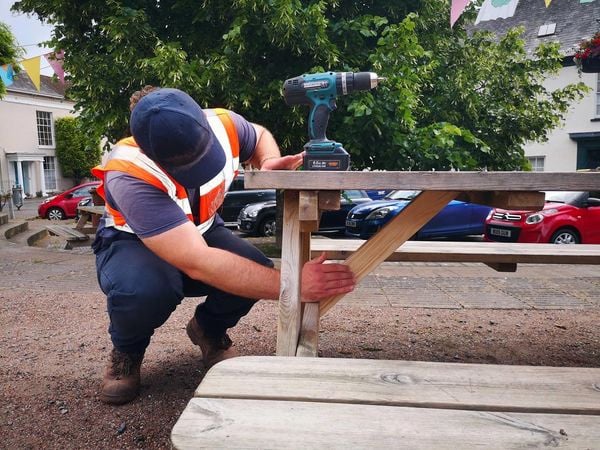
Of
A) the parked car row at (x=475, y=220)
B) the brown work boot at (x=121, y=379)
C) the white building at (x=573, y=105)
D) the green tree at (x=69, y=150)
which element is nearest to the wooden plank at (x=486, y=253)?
the brown work boot at (x=121, y=379)

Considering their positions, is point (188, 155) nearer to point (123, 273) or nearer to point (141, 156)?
point (141, 156)

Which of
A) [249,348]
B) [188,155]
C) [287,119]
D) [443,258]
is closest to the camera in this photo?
[188,155]

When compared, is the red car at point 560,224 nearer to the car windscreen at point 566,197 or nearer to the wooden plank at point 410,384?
the car windscreen at point 566,197

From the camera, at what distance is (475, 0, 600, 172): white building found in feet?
66.3

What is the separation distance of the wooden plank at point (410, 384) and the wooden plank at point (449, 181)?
0.56 meters

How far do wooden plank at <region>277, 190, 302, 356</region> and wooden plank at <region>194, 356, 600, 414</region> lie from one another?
0.49 meters

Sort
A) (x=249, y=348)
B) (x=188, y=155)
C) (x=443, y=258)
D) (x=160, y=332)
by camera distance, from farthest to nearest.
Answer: (x=160, y=332)
(x=249, y=348)
(x=443, y=258)
(x=188, y=155)

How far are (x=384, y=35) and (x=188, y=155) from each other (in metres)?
6.05

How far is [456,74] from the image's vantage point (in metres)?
7.89

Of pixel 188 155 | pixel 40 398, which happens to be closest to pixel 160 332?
pixel 40 398

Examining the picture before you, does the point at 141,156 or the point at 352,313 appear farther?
the point at 352,313

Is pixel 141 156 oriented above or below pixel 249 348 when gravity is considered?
above

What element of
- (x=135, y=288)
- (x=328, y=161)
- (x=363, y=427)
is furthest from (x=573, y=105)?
(x=363, y=427)

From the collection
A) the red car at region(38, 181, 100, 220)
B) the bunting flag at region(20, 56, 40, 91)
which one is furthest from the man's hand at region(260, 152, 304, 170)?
the red car at region(38, 181, 100, 220)
